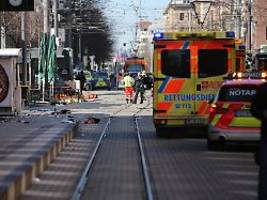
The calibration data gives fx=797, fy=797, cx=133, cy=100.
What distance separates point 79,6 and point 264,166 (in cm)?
7912

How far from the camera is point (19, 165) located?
41.9 feet

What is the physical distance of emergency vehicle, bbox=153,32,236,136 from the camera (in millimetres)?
21281

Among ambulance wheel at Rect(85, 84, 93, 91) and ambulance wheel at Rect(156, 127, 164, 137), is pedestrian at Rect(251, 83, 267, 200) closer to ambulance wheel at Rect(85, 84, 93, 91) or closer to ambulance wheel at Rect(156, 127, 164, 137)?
ambulance wheel at Rect(156, 127, 164, 137)

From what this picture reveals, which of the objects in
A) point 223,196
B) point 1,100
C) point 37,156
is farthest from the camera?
point 1,100

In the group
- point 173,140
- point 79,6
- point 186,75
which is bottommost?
point 173,140

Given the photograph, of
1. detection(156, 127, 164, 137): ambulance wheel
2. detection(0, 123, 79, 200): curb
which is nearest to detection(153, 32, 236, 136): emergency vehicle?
detection(156, 127, 164, 137): ambulance wheel

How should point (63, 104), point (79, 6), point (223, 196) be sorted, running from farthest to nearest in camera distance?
1. point (79, 6)
2. point (63, 104)
3. point (223, 196)

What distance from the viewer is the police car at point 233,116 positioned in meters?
16.9

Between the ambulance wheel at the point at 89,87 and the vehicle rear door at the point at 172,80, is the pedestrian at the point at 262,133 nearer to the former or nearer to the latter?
the vehicle rear door at the point at 172,80

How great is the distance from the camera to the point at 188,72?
21.5 m

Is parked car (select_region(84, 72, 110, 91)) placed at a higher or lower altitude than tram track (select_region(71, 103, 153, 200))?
higher

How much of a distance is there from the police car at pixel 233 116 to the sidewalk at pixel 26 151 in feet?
11.4

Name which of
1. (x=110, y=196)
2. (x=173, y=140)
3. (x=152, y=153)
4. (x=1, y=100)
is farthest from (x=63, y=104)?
(x=110, y=196)

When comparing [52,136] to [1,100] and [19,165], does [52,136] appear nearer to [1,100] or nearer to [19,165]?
[19,165]
